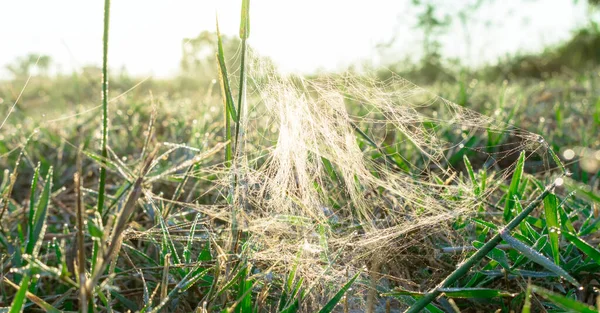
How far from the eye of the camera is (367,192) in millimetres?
1631

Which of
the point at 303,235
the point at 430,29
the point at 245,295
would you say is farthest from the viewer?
the point at 430,29

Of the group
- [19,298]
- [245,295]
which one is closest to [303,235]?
[245,295]

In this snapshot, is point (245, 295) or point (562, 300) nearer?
point (562, 300)

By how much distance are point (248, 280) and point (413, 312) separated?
0.38 m

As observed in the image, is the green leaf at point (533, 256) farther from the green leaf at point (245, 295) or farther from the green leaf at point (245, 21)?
the green leaf at point (245, 21)

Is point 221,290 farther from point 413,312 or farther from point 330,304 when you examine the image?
point 413,312

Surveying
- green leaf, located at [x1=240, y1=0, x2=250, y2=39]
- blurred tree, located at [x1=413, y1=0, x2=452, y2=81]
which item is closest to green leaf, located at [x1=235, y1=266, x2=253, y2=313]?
green leaf, located at [x1=240, y1=0, x2=250, y2=39]

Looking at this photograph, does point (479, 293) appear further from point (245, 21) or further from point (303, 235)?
point (245, 21)

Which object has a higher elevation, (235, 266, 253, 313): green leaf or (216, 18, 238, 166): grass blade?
(216, 18, 238, 166): grass blade

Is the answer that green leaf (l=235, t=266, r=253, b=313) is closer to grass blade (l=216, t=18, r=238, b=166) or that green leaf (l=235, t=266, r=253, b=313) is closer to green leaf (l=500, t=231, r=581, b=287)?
grass blade (l=216, t=18, r=238, b=166)

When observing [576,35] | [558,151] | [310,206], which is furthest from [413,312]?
[576,35]

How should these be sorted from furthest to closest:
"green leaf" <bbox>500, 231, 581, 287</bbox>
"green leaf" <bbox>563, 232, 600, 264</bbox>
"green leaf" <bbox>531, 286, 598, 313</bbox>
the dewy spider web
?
the dewy spider web → "green leaf" <bbox>563, 232, 600, 264</bbox> → "green leaf" <bbox>500, 231, 581, 287</bbox> → "green leaf" <bbox>531, 286, 598, 313</bbox>

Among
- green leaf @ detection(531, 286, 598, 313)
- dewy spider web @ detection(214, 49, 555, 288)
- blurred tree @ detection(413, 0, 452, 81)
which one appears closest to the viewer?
green leaf @ detection(531, 286, 598, 313)

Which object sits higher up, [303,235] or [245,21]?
[245,21]
